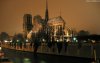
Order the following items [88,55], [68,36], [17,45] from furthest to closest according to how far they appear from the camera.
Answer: [17,45]
[68,36]
[88,55]

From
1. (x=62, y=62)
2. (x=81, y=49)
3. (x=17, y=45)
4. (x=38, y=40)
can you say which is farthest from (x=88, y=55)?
(x=17, y=45)

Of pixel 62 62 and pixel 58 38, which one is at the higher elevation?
pixel 58 38

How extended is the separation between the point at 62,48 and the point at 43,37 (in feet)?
19.4

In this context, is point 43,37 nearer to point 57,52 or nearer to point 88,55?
point 57,52

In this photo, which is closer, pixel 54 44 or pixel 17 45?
pixel 54 44

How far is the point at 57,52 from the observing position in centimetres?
2138

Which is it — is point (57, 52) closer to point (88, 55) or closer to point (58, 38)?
point (58, 38)

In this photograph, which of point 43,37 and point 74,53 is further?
point 43,37

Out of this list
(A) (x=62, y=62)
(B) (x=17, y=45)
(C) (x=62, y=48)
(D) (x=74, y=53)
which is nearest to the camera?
(A) (x=62, y=62)

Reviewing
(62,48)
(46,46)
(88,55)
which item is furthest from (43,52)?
(88,55)

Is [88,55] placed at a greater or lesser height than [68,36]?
lesser

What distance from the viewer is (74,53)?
18.3 metres

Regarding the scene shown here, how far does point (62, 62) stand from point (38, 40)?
33.8 feet

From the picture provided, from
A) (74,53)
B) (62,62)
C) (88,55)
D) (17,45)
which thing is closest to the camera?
(62,62)
